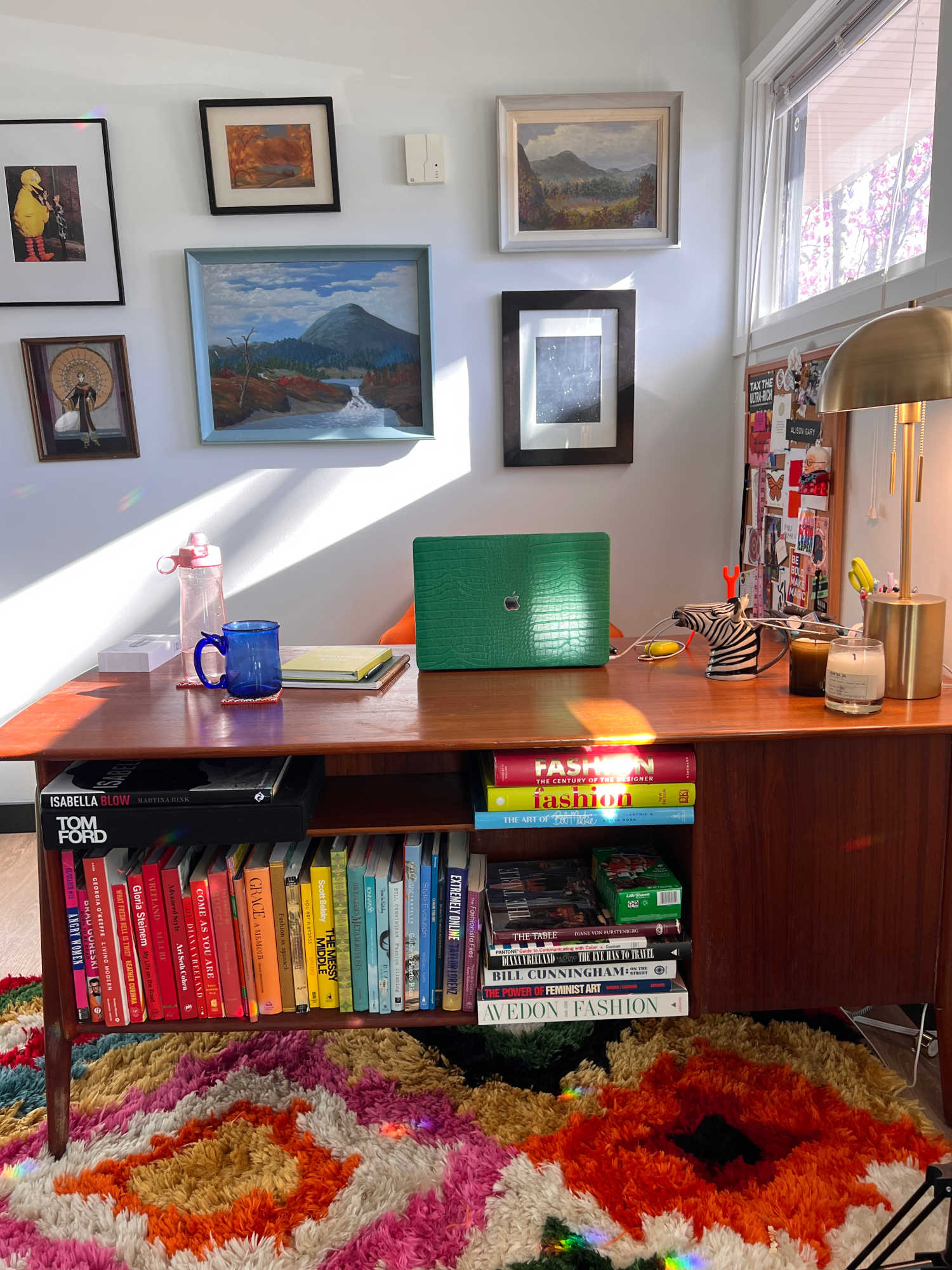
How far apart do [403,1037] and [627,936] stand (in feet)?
1.88

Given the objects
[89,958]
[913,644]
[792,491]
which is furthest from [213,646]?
[792,491]

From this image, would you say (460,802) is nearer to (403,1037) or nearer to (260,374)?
(403,1037)

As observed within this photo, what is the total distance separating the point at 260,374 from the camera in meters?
2.67

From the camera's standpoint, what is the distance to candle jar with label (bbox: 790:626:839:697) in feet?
5.00

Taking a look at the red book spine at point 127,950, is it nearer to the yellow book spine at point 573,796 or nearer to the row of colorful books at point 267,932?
the row of colorful books at point 267,932

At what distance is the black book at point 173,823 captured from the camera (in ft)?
4.55

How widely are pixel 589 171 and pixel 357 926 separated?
7.03 feet

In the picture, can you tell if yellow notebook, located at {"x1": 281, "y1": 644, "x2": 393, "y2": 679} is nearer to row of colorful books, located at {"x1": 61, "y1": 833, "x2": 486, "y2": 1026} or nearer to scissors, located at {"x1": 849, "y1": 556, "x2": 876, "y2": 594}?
row of colorful books, located at {"x1": 61, "y1": 833, "x2": 486, "y2": 1026}

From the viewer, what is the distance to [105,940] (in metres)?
1.45

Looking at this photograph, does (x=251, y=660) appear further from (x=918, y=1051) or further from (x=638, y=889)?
(x=918, y=1051)

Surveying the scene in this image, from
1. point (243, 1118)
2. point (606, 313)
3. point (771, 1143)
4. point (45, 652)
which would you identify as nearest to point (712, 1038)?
point (771, 1143)

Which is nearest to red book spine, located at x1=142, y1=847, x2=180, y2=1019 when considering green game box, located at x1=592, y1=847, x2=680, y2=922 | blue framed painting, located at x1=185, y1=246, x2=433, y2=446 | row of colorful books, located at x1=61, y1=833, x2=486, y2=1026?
row of colorful books, located at x1=61, y1=833, x2=486, y2=1026

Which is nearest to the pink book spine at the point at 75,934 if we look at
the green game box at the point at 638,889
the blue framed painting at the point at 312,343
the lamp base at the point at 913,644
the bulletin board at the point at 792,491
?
the green game box at the point at 638,889

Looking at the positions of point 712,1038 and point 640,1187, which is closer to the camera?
point 640,1187
